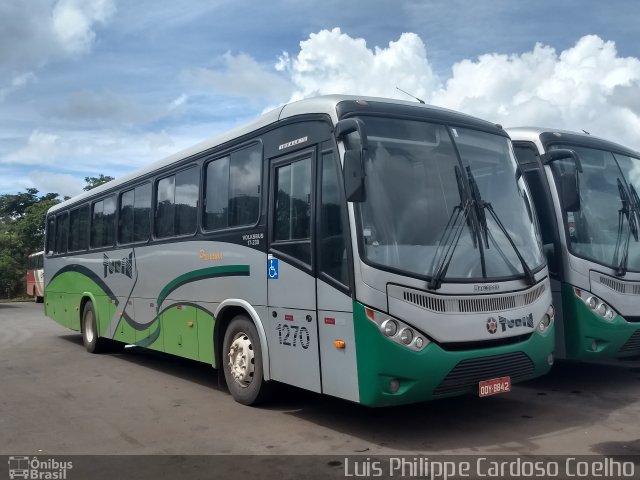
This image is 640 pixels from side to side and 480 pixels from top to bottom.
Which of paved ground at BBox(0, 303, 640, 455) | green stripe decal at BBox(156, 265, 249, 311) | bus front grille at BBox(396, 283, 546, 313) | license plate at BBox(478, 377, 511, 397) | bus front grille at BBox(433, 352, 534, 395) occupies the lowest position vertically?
paved ground at BBox(0, 303, 640, 455)

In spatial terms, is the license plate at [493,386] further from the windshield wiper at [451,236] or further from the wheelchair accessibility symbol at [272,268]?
the wheelchair accessibility symbol at [272,268]

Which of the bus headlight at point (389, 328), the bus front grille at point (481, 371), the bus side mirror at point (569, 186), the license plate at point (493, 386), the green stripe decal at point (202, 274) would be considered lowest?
the license plate at point (493, 386)

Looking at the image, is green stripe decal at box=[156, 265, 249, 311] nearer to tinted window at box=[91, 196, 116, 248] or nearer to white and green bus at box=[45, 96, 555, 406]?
white and green bus at box=[45, 96, 555, 406]

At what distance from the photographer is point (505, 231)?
6676mm

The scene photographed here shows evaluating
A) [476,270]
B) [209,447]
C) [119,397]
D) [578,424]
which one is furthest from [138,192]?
[578,424]

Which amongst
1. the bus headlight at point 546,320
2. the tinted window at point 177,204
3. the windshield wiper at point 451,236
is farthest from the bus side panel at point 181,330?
the bus headlight at point 546,320

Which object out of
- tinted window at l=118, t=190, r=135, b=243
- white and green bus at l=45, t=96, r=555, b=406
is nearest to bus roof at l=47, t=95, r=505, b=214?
white and green bus at l=45, t=96, r=555, b=406

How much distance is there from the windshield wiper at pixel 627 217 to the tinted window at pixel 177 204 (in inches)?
217

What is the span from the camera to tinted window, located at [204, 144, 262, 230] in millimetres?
7734

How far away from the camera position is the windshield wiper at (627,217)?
820 centimetres

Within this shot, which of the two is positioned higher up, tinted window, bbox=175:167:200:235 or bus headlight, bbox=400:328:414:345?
tinted window, bbox=175:167:200:235

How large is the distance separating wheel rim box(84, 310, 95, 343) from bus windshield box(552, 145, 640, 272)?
9429mm

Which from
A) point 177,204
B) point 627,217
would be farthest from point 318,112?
point 627,217

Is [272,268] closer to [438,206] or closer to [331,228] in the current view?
[331,228]
